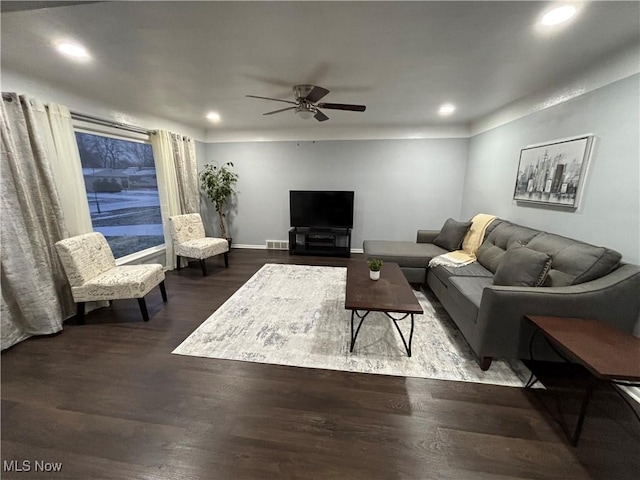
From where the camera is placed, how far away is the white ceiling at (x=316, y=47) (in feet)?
4.87

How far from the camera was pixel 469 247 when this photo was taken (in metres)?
3.37

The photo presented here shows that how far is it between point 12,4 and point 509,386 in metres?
3.58

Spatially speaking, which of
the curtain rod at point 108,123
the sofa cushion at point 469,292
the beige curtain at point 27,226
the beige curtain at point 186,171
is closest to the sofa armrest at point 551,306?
the sofa cushion at point 469,292

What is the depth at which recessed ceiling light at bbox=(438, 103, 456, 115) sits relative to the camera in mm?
3359

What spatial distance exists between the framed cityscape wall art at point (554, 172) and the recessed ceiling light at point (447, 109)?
1.05 m

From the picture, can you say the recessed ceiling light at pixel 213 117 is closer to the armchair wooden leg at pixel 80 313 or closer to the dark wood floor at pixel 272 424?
the armchair wooden leg at pixel 80 313

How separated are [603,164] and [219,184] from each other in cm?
522

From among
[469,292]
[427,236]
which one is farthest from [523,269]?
[427,236]

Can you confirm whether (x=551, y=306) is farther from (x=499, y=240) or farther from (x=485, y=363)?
Answer: (x=499, y=240)

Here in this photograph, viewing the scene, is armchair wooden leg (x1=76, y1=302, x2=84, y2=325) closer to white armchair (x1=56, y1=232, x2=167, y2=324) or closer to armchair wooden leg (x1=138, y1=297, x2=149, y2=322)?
white armchair (x1=56, y1=232, x2=167, y2=324)

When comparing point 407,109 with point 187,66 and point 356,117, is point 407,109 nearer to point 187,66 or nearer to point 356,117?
point 356,117

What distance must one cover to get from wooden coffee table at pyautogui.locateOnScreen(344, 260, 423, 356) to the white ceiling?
6.23 ft

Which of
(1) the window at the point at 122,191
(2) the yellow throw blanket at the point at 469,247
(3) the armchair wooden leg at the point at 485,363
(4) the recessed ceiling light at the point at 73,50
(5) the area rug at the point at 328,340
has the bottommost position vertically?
(5) the area rug at the point at 328,340

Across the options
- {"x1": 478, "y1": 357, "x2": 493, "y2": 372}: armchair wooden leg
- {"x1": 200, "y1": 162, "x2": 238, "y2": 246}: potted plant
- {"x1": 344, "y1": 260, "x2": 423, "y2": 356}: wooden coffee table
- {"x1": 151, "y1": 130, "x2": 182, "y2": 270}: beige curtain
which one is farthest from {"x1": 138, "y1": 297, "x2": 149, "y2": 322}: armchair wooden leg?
{"x1": 478, "y1": 357, "x2": 493, "y2": 372}: armchair wooden leg
